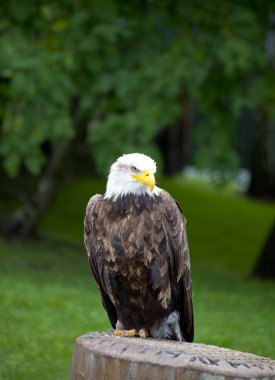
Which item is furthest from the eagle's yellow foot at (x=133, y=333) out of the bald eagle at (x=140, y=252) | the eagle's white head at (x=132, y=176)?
the eagle's white head at (x=132, y=176)

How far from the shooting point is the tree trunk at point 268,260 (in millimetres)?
12196

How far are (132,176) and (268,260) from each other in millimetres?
7150

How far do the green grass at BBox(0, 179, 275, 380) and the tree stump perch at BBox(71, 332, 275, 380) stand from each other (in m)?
2.11

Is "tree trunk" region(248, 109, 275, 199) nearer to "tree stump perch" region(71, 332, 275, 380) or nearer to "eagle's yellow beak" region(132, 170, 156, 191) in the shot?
"eagle's yellow beak" region(132, 170, 156, 191)

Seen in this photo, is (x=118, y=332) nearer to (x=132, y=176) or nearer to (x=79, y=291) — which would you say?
(x=132, y=176)

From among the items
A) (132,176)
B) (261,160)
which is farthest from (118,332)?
(261,160)

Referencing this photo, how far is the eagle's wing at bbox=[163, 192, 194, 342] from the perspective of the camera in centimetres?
549

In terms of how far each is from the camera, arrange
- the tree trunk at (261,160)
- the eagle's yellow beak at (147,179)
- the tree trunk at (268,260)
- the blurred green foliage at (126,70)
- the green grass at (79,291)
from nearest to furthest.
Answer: the eagle's yellow beak at (147,179)
the green grass at (79,291)
the blurred green foliage at (126,70)
the tree trunk at (268,260)
the tree trunk at (261,160)

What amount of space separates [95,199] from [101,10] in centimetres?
518

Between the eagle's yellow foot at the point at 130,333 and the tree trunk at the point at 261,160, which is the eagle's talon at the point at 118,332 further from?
the tree trunk at the point at 261,160

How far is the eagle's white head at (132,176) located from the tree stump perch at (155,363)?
3.10 ft

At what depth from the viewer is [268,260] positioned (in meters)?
12.2

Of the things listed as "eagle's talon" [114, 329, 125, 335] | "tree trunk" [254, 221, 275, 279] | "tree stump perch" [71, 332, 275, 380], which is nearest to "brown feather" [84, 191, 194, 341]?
"eagle's talon" [114, 329, 125, 335]

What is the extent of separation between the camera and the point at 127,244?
17.4 ft
